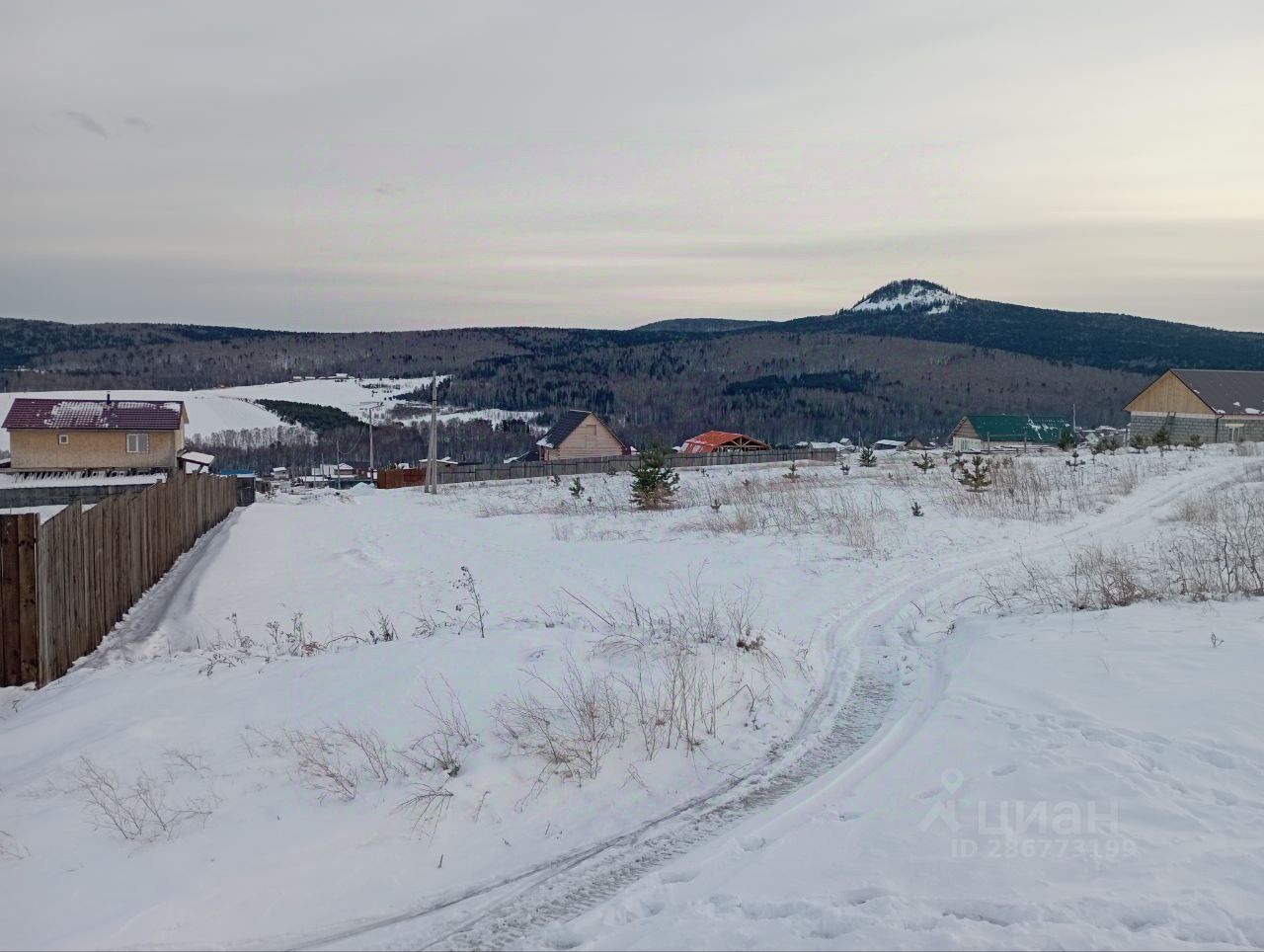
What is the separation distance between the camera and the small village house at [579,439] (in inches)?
2640

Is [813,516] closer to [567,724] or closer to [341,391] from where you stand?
[567,724]

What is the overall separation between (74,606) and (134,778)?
451 cm

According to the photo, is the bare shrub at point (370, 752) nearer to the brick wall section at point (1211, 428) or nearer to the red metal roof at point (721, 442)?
the brick wall section at point (1211, 428)

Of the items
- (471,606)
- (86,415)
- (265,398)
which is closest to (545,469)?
(86,415)

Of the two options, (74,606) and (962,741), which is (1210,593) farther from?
(74,606)

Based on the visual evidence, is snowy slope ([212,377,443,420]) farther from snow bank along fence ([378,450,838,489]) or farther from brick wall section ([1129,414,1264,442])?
brick wall section ([1129,414,1264,442])

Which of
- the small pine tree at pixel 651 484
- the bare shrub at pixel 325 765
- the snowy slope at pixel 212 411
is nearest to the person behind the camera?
the bare shrub at pixel 325 765

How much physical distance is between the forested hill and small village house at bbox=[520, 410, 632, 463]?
36.4m

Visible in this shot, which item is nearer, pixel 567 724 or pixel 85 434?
pixel 567 724

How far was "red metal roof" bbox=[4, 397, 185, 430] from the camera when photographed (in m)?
49.0

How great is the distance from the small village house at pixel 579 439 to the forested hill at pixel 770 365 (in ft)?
120

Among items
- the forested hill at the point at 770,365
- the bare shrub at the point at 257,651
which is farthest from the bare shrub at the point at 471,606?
the forested hill at the point at 770,365

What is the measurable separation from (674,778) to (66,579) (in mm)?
6493

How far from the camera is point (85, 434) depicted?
49594 mm
